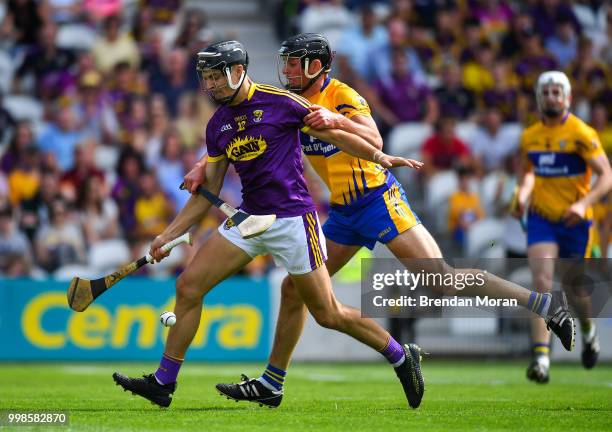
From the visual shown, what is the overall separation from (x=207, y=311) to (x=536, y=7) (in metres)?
9.22

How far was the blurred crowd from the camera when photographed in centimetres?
1581

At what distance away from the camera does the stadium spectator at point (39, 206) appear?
15430 millimetres

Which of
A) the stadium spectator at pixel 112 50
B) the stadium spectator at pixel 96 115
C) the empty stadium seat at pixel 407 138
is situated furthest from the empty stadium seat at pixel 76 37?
the empty stadium seat at pixel 407 138

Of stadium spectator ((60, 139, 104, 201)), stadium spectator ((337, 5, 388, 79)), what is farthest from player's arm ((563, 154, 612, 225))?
stadium spectator ((337, 5, 388, 79))

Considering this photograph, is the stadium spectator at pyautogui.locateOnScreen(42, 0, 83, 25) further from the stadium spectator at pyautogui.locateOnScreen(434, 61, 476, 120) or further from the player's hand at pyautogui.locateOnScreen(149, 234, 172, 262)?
the player's hand at pyautogui.locateOnScreen(149, 234, 172, 262)

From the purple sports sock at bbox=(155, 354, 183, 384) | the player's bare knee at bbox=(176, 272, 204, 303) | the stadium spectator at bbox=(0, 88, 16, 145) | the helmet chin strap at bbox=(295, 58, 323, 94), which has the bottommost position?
the stadium spectator at bbox=(0, 88, 16, 145)

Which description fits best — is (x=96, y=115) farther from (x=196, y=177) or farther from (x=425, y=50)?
(x=196, y=177)

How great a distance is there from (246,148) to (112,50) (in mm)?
10579

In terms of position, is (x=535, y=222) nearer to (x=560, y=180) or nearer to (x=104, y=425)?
(x=560, y=180)

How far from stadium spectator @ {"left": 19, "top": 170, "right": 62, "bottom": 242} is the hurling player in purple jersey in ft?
25.8

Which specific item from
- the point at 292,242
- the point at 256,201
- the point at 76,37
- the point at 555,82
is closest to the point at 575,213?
the point at 555,82

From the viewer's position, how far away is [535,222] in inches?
432

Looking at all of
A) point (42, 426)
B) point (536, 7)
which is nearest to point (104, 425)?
point (42, 426)

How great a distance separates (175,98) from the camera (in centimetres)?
1770
